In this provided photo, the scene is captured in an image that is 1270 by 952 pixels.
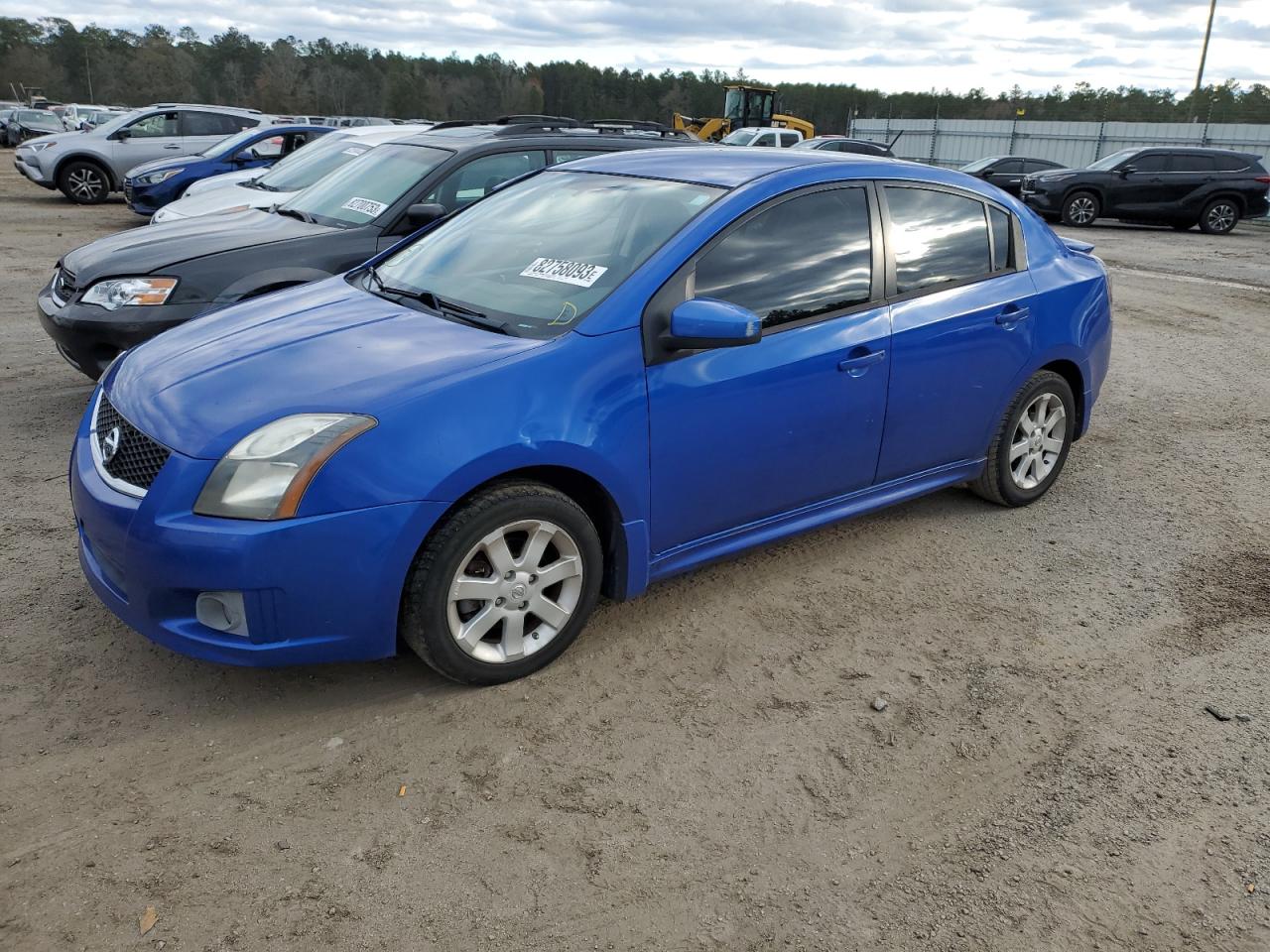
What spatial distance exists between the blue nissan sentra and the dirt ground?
0.31m

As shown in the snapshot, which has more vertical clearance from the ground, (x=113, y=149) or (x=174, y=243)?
(x=113, y=149)

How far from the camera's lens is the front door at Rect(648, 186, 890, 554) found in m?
3.51

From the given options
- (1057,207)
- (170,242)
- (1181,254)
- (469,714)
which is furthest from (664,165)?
(1057,207)

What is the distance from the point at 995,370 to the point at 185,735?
361cm

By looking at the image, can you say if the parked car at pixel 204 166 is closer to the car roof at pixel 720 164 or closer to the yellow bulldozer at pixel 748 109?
the car roof at pixel 720 164

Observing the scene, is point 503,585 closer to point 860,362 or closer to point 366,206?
point 860,362

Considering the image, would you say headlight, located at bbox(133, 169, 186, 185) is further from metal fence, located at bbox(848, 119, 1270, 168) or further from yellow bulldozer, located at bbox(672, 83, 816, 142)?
yellow bulldozer, located at bbox(672, 83, 816, 142)

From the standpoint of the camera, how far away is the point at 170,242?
230 inches

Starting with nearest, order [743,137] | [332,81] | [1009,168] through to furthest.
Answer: [1009,168] < [743,137] < [332,81]

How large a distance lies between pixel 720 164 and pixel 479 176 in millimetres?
2878

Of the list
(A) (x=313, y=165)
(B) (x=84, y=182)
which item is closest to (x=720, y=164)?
(A) (x=313, y=165)

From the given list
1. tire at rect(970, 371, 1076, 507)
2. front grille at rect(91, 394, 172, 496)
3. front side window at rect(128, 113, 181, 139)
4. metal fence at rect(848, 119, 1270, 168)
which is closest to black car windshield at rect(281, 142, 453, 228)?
front grille at rect(91, 394, 172, 496)

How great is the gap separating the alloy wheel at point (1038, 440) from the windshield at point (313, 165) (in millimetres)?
5700

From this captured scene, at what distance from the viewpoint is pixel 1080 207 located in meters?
19.6
